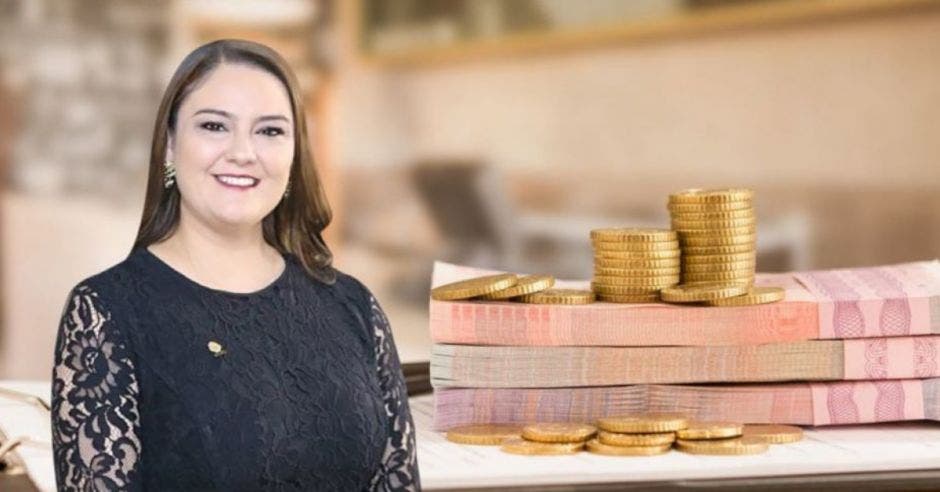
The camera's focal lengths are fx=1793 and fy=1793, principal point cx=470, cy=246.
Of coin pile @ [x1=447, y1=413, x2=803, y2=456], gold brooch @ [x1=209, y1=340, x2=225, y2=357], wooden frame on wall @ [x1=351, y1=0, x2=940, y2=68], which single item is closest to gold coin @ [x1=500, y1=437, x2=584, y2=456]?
coin pile @ [x1=447, y1=413, x2=803, y2=456]

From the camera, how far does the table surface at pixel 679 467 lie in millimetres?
2176

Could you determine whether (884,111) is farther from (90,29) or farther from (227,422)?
(227,422)

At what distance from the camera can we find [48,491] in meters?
2.04

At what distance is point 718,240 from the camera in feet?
8.23

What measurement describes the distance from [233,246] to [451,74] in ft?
18.3

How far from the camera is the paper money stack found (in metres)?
2.46

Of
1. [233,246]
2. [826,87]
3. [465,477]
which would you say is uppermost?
[826,87]

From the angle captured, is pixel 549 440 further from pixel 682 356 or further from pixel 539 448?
pixel 682 356

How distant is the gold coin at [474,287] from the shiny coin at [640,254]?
136 millimetres

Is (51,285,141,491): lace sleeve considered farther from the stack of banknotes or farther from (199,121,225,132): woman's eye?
the stack of banknotes

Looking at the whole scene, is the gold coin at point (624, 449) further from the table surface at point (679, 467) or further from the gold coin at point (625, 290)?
the gold coin at point (625, 290)

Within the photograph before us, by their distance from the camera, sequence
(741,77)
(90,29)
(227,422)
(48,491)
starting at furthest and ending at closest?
1. (90,29)
2. (741,77)
3. (48,491)
4. (227,422)

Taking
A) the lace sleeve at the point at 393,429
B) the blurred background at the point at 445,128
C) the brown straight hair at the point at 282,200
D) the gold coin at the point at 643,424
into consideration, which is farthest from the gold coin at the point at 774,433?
the blurred background at the point at 445,128

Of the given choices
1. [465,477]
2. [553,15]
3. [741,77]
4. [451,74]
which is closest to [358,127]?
[451,74]
